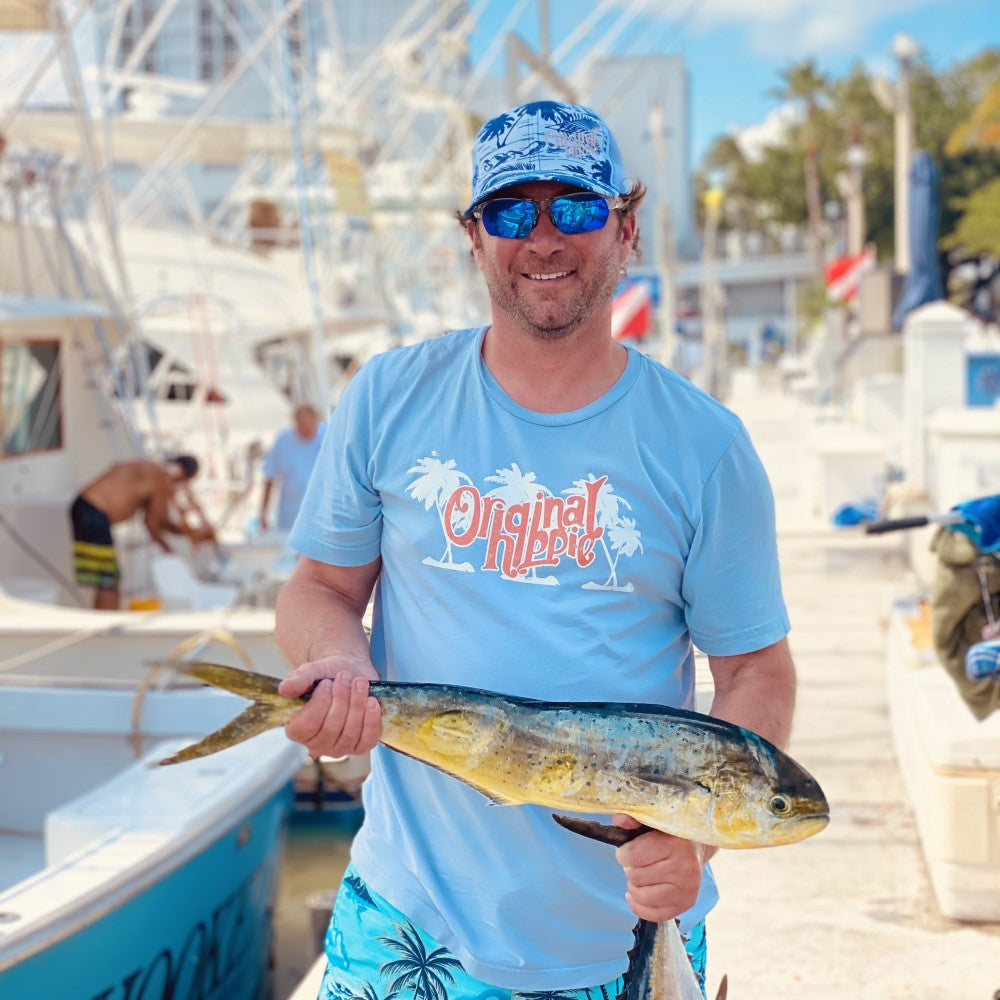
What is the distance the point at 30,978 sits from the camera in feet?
11.9

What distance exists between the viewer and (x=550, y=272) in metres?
1.92

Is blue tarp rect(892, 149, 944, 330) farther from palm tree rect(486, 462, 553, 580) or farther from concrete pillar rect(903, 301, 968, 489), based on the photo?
palm tree rect(486, 462, 553, 580)

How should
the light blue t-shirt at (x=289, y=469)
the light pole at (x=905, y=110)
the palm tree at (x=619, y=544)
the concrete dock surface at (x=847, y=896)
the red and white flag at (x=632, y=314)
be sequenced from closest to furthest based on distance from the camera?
1. the palm tree at (x=619, y=544)
2. the concrete dock surface at (x=847, y=896)
3. the light blue t-shirt at (x=289, y=469)
4. the red and white flag at (x=632, y=314)
5. the light pole at (x=905, y=110)

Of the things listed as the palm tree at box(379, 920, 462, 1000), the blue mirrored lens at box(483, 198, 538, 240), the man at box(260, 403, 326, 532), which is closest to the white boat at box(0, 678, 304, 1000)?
the palm tree at box(379, 920, 462, 1000)

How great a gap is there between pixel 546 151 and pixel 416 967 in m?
1.22

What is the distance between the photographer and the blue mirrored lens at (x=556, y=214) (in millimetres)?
1921

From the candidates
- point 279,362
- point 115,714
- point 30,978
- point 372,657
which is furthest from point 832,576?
point 279,362

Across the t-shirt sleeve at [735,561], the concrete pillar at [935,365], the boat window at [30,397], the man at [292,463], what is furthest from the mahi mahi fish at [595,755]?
the concrete pillar at [935,365]

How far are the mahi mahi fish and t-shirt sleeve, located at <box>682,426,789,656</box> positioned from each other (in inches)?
8.9

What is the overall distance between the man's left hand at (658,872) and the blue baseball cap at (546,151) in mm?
925

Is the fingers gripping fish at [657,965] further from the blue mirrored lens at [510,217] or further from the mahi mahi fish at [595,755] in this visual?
the blue mirrored lens at [510,217]

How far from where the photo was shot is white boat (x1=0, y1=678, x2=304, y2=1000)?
149 inches

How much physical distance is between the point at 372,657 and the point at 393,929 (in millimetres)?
419

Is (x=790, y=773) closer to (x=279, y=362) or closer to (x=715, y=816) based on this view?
(x=715, y=816)
